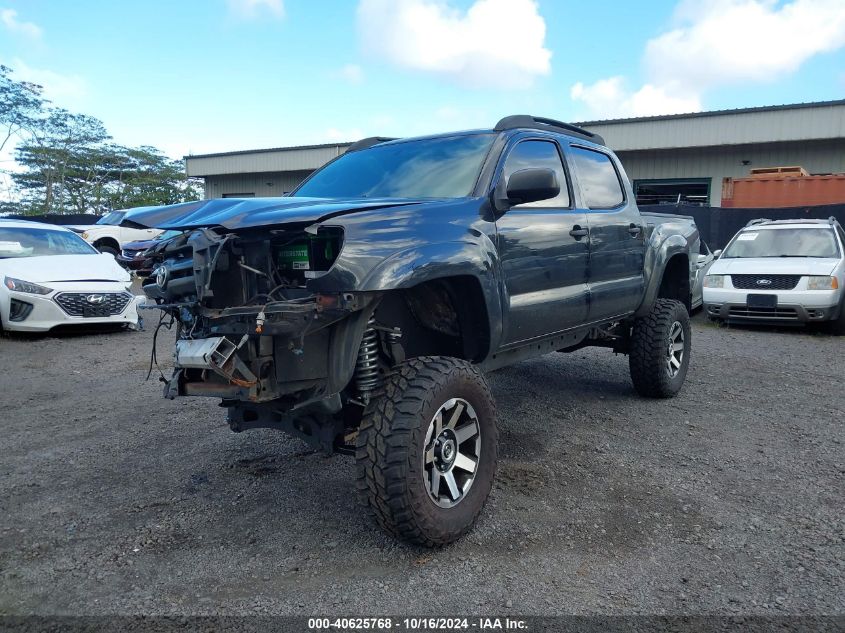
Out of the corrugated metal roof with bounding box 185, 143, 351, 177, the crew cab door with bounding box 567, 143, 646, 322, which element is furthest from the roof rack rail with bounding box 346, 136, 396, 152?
the corrugated metal roof with bounding box 185, 143, 351, 177

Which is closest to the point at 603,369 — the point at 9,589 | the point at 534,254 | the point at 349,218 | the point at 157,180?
the point at 534,254

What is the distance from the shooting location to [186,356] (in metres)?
2.77

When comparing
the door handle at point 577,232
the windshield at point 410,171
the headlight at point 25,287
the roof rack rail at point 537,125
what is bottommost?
the headlight at point 25,287

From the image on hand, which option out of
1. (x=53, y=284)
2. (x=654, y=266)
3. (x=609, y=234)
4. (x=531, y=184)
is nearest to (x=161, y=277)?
(x=531, y=184)

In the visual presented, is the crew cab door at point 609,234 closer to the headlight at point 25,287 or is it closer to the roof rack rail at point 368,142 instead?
the roof rack rail at point 368,142

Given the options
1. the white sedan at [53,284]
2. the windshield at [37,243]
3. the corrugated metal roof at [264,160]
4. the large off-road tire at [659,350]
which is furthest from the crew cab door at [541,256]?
the corrugated metal roof at [264,160]

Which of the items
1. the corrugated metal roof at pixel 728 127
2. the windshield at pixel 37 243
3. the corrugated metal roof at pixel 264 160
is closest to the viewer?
the windshield at pixel 37 243

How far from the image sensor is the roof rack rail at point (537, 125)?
4.04m

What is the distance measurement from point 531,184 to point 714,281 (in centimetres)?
874

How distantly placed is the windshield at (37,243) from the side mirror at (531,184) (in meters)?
8.25

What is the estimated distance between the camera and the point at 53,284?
28.0 feet

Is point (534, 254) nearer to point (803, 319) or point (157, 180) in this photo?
point (803, 319)

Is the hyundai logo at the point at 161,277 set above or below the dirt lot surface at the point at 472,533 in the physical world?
above

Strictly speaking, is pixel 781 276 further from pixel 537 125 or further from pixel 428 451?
pixel 428 451
